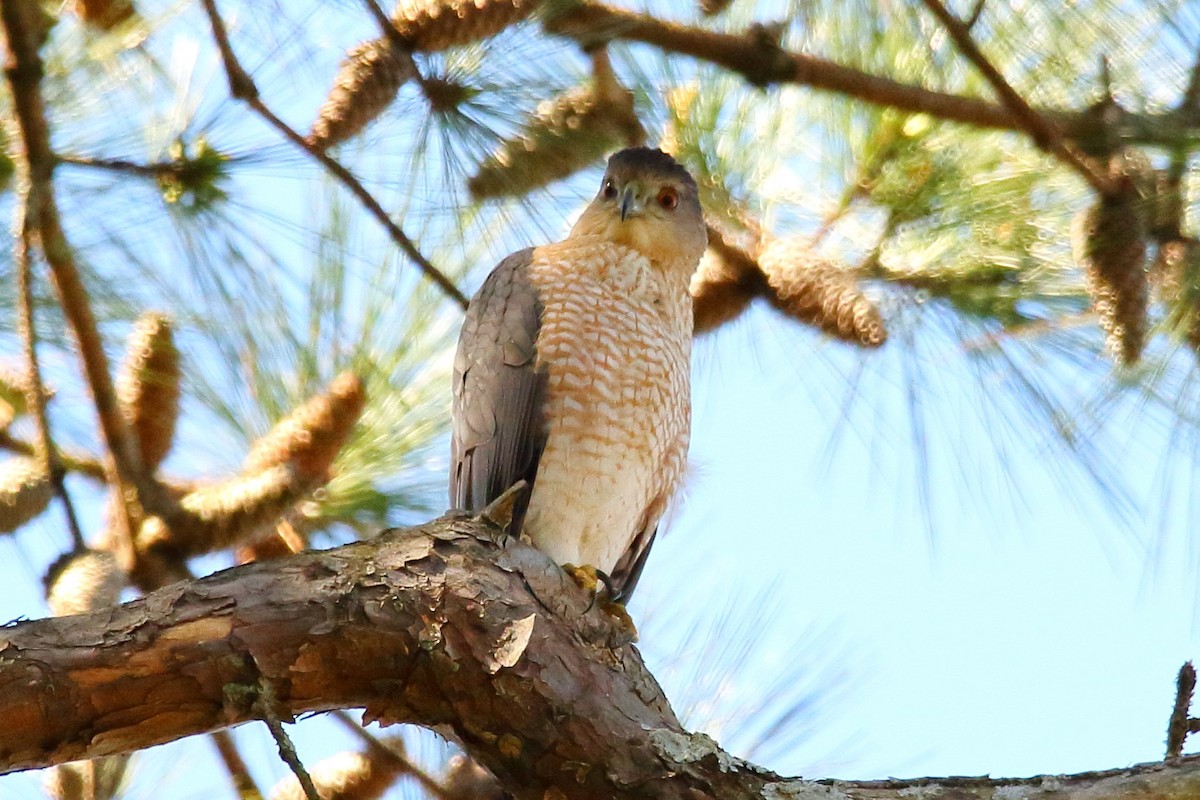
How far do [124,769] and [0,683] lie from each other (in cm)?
201

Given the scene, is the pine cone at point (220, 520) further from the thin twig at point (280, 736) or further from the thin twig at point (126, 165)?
the thin twig at point (280, 736)

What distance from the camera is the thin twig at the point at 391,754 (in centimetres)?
438

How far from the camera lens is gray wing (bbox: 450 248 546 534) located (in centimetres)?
452

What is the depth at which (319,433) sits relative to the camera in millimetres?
4797

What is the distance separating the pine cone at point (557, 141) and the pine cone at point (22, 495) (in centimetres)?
172

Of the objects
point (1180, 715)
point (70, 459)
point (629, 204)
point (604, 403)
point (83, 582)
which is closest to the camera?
point (1180, 715)

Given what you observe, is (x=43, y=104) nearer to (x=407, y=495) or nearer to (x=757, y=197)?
(x=407, y=495)

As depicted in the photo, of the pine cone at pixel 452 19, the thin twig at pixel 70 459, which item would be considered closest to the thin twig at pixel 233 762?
the thin twig at pixel 70 459

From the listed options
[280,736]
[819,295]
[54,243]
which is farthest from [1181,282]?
[54,243]

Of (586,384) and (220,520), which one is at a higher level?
(586,384)

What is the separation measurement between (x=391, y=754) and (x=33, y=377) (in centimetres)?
156

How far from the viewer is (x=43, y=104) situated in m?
4.29

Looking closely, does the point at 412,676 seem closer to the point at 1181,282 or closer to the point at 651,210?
the point at 651,210

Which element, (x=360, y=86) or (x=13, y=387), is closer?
(x=360, y=86)
